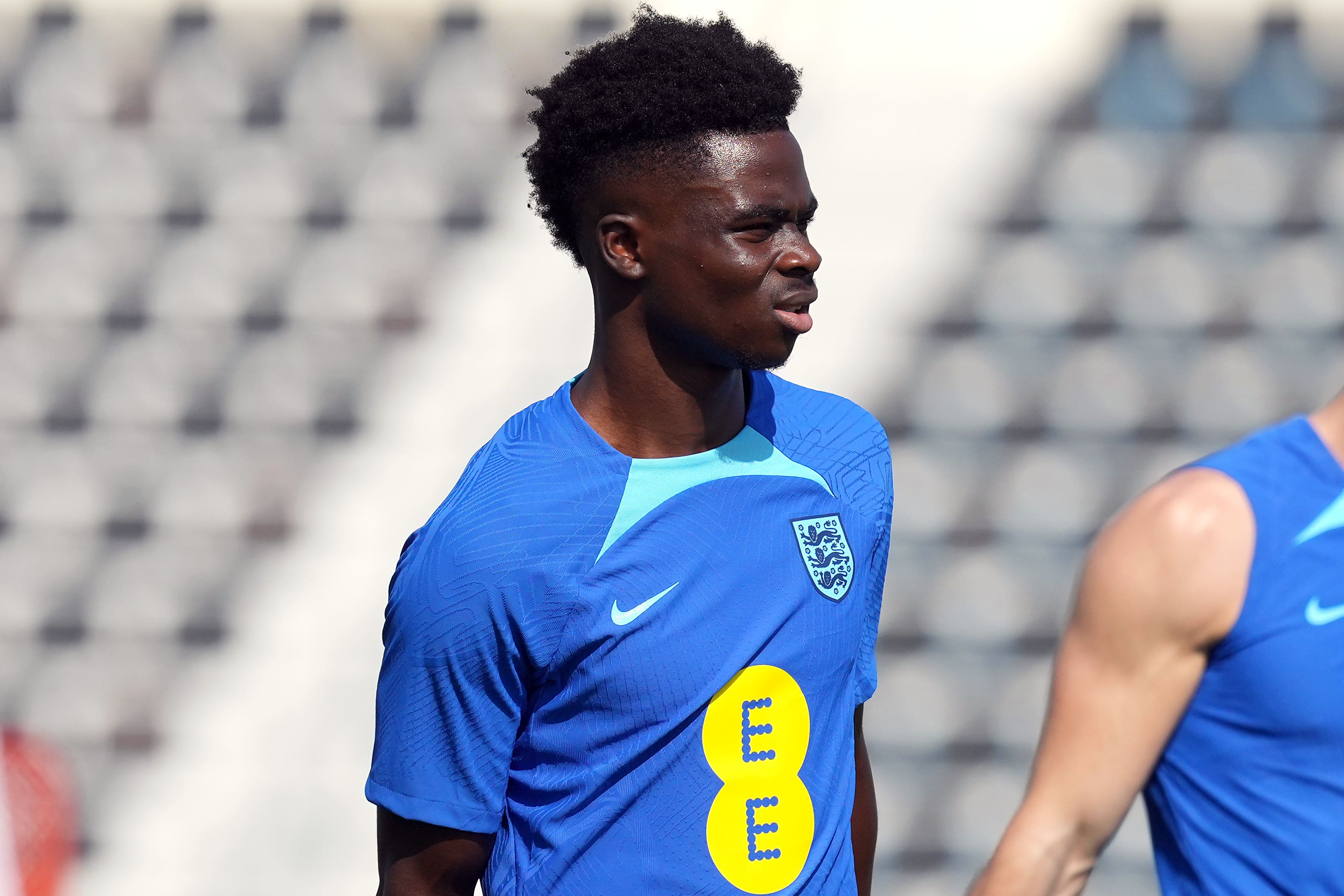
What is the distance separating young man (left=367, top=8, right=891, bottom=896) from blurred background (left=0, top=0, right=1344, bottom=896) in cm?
172

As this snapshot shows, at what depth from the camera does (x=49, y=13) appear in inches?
140

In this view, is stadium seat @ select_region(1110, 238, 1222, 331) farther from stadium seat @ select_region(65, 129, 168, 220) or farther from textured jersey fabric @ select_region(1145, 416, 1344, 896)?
stadium seat @ select_region(65, 129, 168, 220)

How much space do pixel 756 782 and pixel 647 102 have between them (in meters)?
0.84

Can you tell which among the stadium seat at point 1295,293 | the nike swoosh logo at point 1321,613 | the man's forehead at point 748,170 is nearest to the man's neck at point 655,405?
the man's forehead at point 748,170

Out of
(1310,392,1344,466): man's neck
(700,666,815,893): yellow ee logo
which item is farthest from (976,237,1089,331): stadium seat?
(1310,392,1344,466): man's neck

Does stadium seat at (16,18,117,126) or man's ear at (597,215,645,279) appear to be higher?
stadium seat at (16,18,117,126)

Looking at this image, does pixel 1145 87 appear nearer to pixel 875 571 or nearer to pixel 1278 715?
pixel 875 571

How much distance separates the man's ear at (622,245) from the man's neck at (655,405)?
99 millimetres

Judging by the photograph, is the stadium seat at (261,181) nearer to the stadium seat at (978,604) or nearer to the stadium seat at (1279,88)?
the stadium seat at (978,604)

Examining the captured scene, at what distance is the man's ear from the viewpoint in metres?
1.78

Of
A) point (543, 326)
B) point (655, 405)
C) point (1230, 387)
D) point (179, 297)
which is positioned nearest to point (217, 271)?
point (179, 297)

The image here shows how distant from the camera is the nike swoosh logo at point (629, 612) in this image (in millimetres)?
1639

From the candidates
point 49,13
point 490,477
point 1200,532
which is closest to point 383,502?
point 49,13

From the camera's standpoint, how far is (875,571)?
193 cm
